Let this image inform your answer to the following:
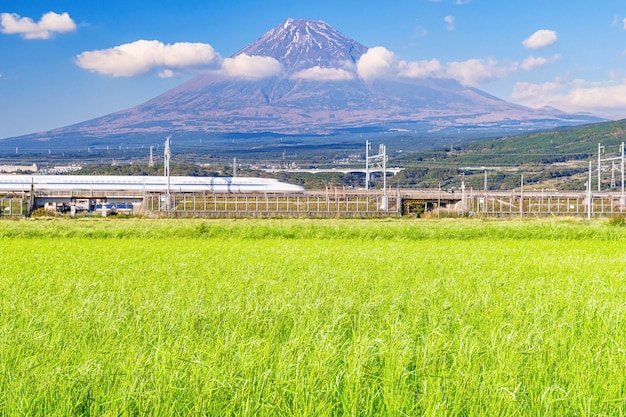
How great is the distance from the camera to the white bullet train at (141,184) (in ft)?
219

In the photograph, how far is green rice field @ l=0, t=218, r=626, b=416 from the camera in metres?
3.94

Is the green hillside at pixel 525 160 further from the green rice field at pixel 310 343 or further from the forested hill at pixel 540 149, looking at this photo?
the green rice field at pixel 310 343

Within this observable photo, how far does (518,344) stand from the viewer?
16.3ft

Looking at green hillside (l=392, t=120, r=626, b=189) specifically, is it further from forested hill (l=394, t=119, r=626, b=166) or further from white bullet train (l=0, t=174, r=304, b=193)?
white bullet train (l=0, t=174, r=304, b=193)

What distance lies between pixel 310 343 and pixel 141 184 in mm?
65865

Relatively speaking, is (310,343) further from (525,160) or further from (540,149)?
(540,149)

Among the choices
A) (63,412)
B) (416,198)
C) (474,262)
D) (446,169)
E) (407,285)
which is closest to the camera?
(63,412)

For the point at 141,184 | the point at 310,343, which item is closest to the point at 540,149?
the point at 141,184

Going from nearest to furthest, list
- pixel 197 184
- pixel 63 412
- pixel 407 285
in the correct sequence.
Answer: pixel 63 412 → pixel 407 285 → pixel 197 184

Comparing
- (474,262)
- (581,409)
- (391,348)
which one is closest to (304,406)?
(391,348)

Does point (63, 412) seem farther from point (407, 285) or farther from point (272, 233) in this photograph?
point (272, 233)

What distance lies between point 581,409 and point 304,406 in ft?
5.01

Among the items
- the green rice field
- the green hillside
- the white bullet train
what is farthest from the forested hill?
the green rice field

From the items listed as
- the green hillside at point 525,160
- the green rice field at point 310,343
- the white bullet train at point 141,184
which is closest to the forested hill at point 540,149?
the green hillside at point 525,160
